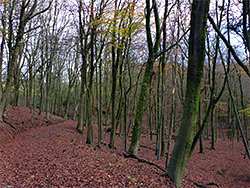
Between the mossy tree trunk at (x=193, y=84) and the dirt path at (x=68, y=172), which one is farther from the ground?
the mossy tree trunk at (x=193, y=84)

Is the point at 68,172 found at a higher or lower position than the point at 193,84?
lower

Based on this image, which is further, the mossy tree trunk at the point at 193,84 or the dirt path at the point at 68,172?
the mossy tree trunk at the point at 193,84

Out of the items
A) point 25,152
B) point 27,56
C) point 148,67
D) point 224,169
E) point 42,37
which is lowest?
point 224,169

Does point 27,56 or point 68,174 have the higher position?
point 27,56

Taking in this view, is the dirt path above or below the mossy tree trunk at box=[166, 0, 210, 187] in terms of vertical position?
below

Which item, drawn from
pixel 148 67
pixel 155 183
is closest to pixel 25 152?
pixel 155 183

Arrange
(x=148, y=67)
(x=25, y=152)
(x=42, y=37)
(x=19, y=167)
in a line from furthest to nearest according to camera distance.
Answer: (x=42, y=37) → (x=148, y=67) → (x=25, y=152) → (x=19, y=167)

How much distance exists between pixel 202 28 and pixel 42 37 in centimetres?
1829

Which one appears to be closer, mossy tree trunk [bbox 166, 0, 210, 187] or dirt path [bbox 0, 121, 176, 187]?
dirt path [bbox 0, 121, 176, 187]

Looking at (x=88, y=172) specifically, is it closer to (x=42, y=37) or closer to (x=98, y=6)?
(x=98, y=6)

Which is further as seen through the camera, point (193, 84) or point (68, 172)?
point (68, 172)

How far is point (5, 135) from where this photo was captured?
10133mm

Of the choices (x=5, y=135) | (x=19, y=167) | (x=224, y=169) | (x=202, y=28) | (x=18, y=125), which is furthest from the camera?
(x=18, y=125)

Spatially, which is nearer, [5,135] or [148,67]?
[148,67]
